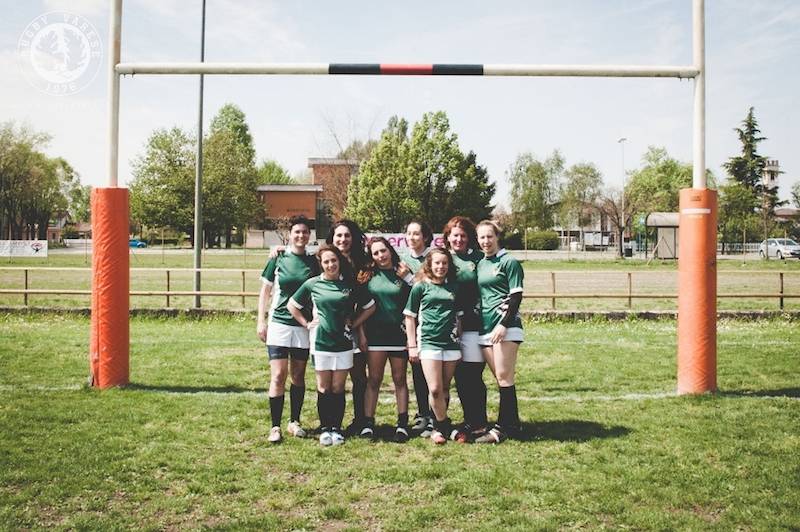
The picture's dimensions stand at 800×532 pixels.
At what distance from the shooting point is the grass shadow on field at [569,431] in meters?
5.54

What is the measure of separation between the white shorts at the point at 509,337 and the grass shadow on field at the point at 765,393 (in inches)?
123

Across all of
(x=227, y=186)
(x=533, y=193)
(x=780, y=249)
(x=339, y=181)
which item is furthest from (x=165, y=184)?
(x=780, y=249)

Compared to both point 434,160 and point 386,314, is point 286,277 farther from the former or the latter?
point 434,160

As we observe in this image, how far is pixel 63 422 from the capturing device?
232 inches

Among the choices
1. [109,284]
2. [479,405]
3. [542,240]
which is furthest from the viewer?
[542,240]

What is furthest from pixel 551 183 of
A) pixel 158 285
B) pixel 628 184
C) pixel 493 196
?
pixel 158 285

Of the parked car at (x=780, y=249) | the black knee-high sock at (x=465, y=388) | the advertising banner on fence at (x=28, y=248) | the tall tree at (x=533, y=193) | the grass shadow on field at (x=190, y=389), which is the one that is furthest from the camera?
the tall tree at (x=533, y=193)

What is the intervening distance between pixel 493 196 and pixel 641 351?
36.9 metres

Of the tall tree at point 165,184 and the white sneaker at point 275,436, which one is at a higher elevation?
the tall tree at point 165,184

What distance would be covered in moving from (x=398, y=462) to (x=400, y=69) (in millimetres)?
4125

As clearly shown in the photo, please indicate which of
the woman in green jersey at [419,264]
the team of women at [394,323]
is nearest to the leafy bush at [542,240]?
the woman in green jersey at [419,264]

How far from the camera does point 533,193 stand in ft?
229

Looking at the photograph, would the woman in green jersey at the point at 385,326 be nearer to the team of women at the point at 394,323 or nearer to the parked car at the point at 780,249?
the team of women at the point at 394,323

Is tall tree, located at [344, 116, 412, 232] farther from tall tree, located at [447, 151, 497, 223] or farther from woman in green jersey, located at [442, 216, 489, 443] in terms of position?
woman in green jersey, located at [442, 216, 489, 443]
